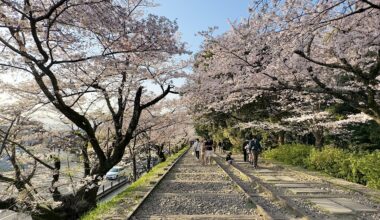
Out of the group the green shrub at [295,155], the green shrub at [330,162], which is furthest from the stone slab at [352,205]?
the green shrub at [295,155]

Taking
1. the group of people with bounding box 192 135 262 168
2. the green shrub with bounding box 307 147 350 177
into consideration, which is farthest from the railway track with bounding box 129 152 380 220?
the group of people with bounding box 192 135 262 168

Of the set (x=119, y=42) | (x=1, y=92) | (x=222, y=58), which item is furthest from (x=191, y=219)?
(x=1, y=92)

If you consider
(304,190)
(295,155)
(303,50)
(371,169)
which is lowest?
(304,190)

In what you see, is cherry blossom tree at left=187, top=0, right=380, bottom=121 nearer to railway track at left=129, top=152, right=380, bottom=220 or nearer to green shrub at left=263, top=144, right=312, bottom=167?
railway track at left=129, top=152, right=380, bottom=220

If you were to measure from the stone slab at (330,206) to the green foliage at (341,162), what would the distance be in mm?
2893

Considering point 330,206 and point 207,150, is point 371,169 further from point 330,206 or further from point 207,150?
point 207,150

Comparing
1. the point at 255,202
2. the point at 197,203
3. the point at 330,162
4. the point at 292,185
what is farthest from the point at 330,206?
the point at 330,162

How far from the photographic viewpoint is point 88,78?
11297mm

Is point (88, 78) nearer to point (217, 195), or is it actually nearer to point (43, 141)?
point (217, 195)

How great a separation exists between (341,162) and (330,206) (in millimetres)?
6237

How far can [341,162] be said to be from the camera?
14156mm

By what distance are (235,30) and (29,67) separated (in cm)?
745

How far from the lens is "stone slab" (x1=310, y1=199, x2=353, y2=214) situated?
7.88 meters

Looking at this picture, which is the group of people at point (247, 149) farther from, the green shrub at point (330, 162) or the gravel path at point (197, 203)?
the gravel path at point (197, 203)
